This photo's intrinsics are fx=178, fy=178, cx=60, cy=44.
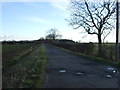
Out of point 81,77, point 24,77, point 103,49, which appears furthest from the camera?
point 103,49

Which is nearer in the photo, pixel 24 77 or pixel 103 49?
pixel 24 77

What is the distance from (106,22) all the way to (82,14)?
4.18 metres

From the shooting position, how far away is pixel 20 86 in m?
6.24

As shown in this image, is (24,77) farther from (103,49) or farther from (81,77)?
(103,49)

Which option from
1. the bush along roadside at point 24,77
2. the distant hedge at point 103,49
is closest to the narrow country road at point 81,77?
the bush along roadside at point 24,77

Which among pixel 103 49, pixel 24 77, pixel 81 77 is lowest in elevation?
pixel 81 77

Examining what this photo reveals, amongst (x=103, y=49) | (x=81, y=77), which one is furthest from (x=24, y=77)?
(x=103, y=49)

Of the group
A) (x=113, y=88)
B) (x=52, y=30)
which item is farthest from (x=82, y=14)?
(x=52, y=30)

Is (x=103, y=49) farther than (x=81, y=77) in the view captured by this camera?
Yes

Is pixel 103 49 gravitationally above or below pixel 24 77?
above

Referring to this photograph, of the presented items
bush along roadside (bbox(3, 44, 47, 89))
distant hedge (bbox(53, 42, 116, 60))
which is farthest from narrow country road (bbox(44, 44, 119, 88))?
distant hedge (bbox(53, 42, 116, 60))

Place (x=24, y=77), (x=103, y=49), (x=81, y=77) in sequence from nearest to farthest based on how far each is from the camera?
(x=24, y=77) → (x=81, y=77) → (x=103, y=49)

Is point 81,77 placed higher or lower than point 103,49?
lower

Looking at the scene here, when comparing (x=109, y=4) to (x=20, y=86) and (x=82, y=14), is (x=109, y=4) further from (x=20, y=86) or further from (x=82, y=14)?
(x=20, y=86)
